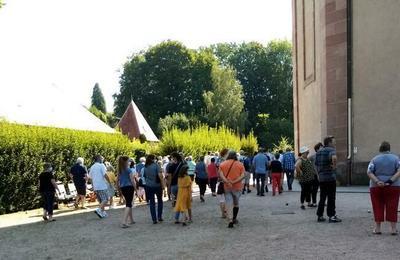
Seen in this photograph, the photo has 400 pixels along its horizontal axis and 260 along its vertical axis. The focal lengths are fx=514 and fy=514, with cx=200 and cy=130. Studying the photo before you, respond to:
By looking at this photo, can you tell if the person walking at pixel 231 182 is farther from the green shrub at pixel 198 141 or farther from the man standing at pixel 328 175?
the green shrub at pixel 198 141

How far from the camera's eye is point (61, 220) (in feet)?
49.1

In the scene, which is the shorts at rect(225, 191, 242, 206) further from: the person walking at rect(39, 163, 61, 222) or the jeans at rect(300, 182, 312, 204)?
the person walking at rect(39, 163, 61, 222)

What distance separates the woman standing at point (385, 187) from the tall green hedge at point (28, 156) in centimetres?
1251

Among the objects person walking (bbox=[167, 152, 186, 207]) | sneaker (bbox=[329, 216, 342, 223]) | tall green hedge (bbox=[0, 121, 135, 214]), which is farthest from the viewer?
tall green hedge (bbox=[0, 121, 135, 214])

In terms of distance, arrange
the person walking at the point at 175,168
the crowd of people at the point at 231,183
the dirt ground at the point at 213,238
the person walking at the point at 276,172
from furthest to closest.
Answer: the person walking at the point at 276,172
the person walking at the point at 175,168
the crowd of people at the point at 231,183
the dirt ground at the point at 213,238

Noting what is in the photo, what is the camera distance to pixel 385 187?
9641 mm

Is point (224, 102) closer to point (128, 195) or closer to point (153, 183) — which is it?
point (153, 183)

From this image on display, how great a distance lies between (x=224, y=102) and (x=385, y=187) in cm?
5355

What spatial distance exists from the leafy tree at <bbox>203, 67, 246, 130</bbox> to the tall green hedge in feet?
134

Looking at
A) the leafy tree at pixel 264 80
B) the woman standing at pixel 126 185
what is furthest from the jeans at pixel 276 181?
the leafy tree at pixel 264 80

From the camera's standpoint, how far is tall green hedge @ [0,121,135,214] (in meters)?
17.6

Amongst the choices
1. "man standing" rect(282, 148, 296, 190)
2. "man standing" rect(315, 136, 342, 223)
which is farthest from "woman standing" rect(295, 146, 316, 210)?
"man standing" rect(282, 148, 296, 190)

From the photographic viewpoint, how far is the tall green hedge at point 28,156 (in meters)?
17.6

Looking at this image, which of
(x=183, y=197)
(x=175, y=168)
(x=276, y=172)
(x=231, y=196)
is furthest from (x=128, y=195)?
(x=276, y=172)
